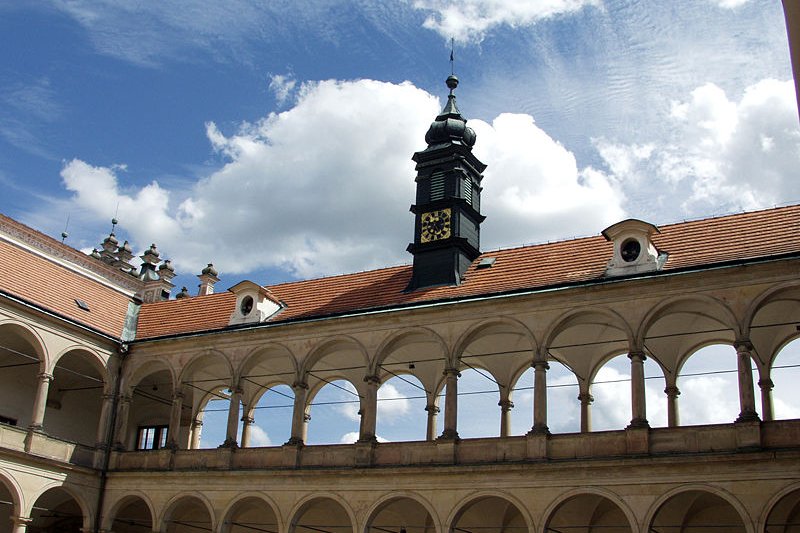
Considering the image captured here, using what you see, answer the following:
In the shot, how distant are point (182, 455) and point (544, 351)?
33.6 ft

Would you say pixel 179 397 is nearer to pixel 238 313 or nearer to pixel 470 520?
pixel 238 313

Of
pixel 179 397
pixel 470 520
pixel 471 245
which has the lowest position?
pixel 470 520

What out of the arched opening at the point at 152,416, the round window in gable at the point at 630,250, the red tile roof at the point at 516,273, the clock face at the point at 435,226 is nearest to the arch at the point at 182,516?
the arched opening at the point at 152,416

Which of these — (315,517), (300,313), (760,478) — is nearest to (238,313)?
(300,313)

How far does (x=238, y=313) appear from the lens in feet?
87.2

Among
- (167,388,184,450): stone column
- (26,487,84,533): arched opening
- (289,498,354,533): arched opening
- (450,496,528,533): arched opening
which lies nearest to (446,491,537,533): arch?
(450,496,528,533): arched opening

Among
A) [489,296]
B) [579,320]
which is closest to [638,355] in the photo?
[579,320]

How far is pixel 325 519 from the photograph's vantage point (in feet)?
82.3

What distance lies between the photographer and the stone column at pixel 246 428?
89.9ft

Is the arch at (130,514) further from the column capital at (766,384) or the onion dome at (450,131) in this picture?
the column capital at (766,384)

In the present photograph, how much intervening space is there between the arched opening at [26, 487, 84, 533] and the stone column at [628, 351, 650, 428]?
1583cm

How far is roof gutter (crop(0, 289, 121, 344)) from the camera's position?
24.1 m

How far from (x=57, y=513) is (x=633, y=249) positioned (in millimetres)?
A: 17546

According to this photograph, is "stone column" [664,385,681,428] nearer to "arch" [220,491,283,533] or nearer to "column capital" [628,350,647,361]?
"column capital" [628,350,647,361]
